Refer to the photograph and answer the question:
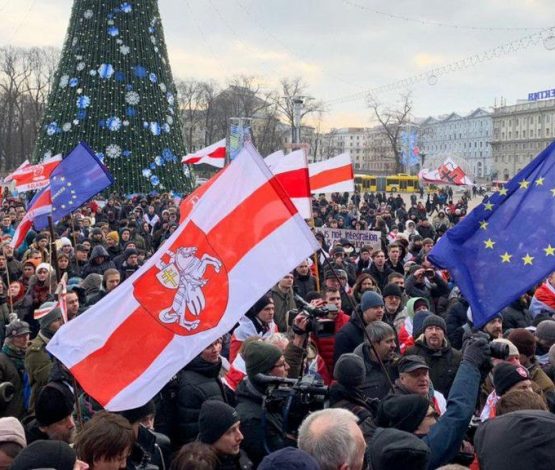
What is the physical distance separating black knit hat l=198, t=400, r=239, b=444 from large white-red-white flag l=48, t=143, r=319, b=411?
391 mm

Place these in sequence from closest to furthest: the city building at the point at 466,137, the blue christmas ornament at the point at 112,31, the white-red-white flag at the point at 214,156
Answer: the white-red-white flag at the point at 214,156 < the blue christmas ornament at the point at 112,31 < the city building at the point at 466,137

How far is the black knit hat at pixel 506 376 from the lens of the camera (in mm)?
3484

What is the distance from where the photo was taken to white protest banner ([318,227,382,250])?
10422 millimetres

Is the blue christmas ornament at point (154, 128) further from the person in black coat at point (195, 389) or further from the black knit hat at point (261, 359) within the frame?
the black knit hat at point (261, 359)

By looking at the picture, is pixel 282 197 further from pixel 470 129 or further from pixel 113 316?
pixel 470 129

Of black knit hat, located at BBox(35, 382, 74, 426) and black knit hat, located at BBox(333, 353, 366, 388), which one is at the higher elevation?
black knit hat, located at BBox(333, 353, 366, 388)

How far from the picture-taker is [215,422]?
10.4ft

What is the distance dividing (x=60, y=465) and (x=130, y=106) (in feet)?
63.0

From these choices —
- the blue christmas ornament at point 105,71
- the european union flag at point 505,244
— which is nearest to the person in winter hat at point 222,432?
the european union flag at point 505,244

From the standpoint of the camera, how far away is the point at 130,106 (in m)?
20.8

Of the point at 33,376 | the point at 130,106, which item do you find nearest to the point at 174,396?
the point at 33,376

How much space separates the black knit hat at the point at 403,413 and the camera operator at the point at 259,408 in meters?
0.58

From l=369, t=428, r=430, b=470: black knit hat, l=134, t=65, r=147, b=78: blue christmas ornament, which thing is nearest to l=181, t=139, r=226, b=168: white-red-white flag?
l=134, t=65, r=147, b=78: blue christmas ornament

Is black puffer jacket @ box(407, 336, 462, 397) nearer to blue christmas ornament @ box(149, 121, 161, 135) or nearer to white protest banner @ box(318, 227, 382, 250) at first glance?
white protest banner @ box(318, 227, 382, 250)
